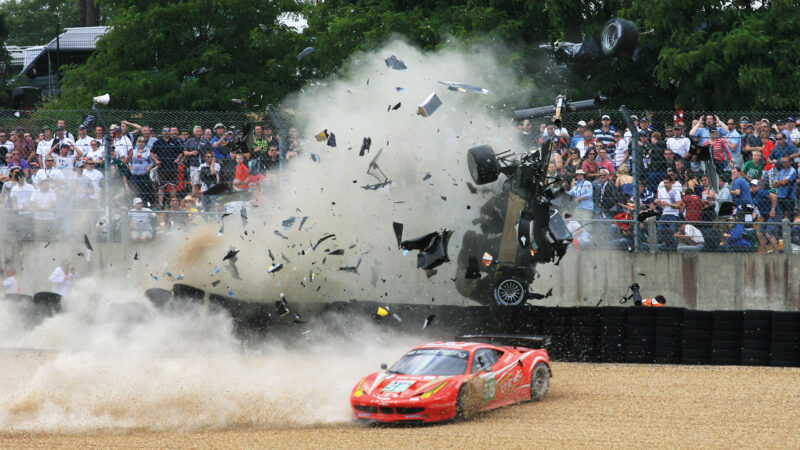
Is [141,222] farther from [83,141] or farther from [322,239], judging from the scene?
[322,239]

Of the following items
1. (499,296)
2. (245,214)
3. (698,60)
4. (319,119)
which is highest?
(698,60)

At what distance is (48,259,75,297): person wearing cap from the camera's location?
16234mm

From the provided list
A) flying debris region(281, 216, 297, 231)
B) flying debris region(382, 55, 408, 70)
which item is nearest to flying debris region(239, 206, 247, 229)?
flying debris region(281, 216, 297, 231)

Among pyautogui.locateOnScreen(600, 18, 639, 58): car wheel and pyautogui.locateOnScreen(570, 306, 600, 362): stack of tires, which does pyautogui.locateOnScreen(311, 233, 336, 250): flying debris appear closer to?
pyautogui.locateOnScreen(570, 306, 600, 362): stack of tires

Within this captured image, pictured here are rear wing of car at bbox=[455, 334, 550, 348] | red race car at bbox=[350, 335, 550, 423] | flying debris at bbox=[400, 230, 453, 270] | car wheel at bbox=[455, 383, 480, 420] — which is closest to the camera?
red race car at bbox=[350, 335, 550, 423]

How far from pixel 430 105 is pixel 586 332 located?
13.7ft

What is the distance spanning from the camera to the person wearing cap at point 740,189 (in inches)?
593

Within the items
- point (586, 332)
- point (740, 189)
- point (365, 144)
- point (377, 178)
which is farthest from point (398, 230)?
point (740, 189)

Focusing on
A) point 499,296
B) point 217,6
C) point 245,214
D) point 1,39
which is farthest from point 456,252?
point 1,39

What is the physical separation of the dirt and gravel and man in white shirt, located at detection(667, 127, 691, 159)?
12.6 feet

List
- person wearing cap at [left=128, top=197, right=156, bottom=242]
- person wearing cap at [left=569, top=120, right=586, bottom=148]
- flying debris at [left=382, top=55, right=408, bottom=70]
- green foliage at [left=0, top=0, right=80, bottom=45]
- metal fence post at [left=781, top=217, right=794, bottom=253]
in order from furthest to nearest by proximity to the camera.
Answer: green foliage at [left=0, top=0, right=80, bottom=45] → person wearing cap at [left=128, top=197, right=156, bottom=242] → person wearing cap at [left=569, top=120, right=586, bottom=148] → metal fence post at [left=781, top=217, right=794, bottom=253] → flying debris at [left=382, top=55, right=408, bottom=70]

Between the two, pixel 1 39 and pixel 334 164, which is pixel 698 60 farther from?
pixel 1 39

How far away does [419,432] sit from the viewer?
1025cm

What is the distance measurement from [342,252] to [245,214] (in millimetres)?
1682
